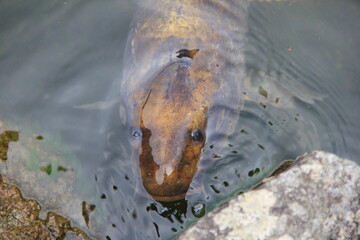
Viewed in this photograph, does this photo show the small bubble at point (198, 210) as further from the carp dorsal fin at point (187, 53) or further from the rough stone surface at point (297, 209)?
the carp dorsal fin at point (187, 53)

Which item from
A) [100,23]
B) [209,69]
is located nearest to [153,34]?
[209,69]

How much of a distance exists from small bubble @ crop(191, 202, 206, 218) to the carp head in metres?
0.21

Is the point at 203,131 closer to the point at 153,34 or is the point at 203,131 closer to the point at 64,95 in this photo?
the point at 153,34

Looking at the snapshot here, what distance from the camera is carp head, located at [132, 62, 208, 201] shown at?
132 inches

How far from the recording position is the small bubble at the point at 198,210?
362 centimetres

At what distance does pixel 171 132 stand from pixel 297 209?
112cm

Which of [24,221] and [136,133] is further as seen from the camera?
[136,133]

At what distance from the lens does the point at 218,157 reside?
392 cm

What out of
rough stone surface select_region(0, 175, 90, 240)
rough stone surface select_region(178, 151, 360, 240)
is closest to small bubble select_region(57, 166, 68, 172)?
rough stone surface select_region(0, 175, 90, 240)

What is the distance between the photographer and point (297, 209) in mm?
2873

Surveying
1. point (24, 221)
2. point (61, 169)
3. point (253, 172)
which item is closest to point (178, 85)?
point (253, 172)

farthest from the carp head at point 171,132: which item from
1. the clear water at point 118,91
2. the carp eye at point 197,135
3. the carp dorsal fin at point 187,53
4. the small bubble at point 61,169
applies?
the small bubble at point 61,169

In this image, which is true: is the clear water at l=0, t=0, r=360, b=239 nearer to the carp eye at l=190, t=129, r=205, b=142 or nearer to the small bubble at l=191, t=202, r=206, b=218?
the small bubble at l=191, t=202, r=206, b=218

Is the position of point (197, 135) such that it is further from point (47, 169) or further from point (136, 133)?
point (47, 169)
